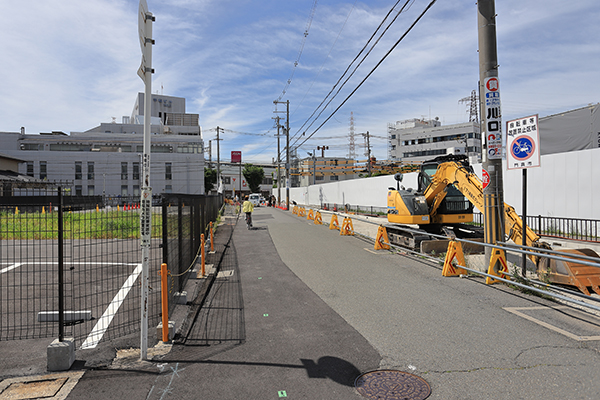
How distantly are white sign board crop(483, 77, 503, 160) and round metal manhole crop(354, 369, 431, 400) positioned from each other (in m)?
6.48

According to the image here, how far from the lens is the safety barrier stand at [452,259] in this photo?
29.5 ft

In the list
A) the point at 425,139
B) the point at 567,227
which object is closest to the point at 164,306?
the point at 567,227

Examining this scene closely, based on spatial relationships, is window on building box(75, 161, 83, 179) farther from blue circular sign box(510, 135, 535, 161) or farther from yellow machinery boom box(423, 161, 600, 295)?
blue circular sign box(510, 135, 535, 161)

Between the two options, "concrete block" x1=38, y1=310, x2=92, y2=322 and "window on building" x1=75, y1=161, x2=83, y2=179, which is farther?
"window on building" x1=75, y1=161, x2=83, y2=179

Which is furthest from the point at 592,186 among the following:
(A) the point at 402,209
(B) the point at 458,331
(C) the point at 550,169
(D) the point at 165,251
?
(D) the point at 165,251

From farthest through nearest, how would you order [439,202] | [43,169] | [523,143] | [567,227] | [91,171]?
[91,171] → [43,169] → [567,227] → [439,202] → [523,143]

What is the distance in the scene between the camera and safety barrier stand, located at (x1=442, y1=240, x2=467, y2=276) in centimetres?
898

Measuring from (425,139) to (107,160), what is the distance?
6925 cm

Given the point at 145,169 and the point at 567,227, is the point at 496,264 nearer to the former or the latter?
the point at 145,169

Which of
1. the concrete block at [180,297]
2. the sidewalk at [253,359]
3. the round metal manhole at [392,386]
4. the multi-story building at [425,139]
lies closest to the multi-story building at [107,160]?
the multi-story building at [425,139]

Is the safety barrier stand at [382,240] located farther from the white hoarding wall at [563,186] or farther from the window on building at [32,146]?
the window on building at [32,146]

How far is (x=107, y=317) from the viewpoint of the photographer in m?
6.37

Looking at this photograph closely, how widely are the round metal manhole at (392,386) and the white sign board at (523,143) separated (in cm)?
534

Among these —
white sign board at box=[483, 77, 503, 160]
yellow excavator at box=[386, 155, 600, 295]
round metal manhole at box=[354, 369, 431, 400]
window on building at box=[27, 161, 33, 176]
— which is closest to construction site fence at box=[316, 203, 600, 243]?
yellow excavator at box=[386, 155, 600, 295]
